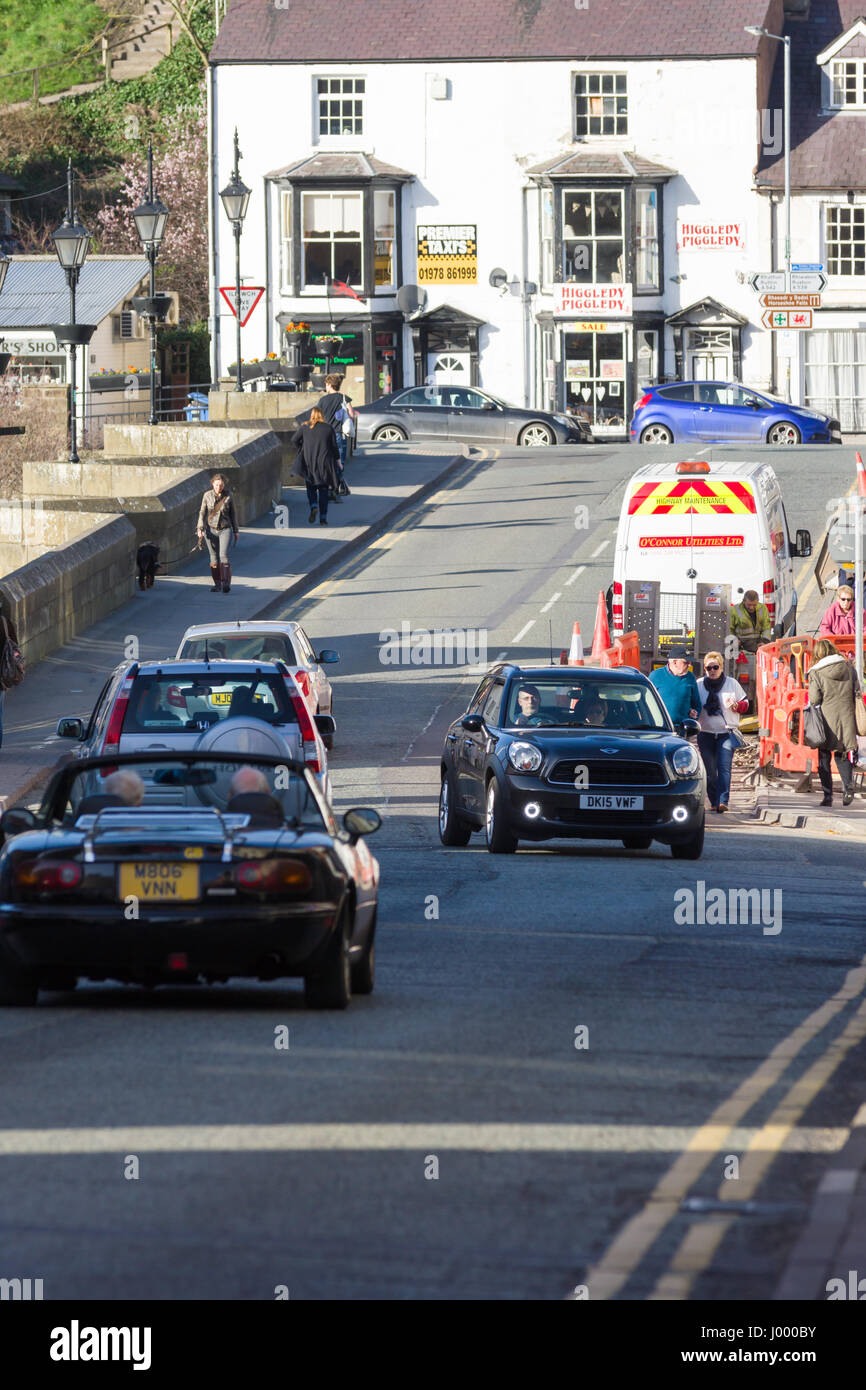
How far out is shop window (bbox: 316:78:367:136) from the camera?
6369 centimetres

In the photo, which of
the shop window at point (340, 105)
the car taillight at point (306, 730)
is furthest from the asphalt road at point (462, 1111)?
the shop window at point (340, 105)

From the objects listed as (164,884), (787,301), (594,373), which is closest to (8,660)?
(164,884)

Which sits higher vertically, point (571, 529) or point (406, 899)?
point (571, 529)

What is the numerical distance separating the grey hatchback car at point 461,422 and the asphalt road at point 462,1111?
1422 inches

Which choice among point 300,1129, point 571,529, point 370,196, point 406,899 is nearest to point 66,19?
point 370,196

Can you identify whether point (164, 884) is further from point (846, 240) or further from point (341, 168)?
point (846, 240)

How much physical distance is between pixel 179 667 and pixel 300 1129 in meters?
8.08

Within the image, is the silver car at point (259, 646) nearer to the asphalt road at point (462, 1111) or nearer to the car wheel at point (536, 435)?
the asphalt road at point (462, 1111)

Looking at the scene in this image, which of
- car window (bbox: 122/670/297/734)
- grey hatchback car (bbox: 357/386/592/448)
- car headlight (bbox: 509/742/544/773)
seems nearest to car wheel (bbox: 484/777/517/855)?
car headlight (bbox: 509/742/544/773)

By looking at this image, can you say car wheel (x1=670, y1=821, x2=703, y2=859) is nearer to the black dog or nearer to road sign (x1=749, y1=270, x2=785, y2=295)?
the black dog

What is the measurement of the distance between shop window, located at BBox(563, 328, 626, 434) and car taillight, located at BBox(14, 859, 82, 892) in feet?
179

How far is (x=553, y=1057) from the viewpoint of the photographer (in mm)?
8836

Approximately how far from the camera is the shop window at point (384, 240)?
209 feet

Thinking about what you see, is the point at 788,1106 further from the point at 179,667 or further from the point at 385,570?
the point at 385,570
